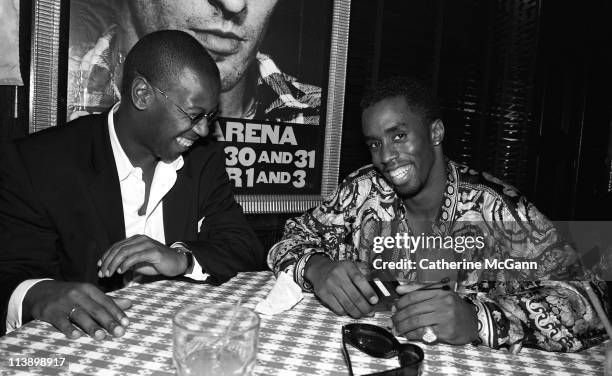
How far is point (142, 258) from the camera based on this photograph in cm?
156

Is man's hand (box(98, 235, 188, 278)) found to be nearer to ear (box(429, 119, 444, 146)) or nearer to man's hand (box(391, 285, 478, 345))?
man's hand (box(391, 285, 478, 345))

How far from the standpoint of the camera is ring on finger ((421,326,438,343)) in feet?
4.05

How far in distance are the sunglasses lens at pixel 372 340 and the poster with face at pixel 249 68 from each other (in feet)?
6.62

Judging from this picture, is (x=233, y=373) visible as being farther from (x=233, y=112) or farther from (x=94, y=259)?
(x=233, y=112)

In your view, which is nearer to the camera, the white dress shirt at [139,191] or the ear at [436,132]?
the white dress shirt at [139,191]

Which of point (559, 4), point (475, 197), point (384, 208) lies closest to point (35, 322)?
point (384, 208)

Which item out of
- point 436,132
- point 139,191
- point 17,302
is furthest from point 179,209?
point 436,132

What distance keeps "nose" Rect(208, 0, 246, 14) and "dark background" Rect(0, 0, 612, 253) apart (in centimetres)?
50

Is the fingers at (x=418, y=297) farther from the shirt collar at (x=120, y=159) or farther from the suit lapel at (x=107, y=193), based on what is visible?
the shirt collar at (x=120, y=159)

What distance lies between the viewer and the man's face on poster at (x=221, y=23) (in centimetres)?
273

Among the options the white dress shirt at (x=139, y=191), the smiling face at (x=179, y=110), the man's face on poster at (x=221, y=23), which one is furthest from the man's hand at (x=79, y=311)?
the man's face on poster at (x=221, y=23)

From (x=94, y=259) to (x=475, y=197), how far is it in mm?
1653

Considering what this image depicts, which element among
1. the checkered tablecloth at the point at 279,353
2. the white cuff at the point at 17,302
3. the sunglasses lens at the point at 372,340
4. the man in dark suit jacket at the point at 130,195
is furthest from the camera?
the man in dark suit jacket at the point at 130,195

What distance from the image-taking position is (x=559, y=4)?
4.26 meters
